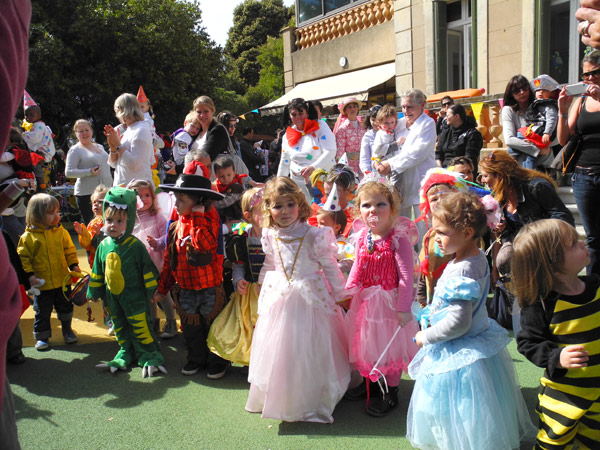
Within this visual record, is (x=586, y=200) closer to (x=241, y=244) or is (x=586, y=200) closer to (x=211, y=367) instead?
(x=241, y=244)

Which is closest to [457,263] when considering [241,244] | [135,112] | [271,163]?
[241,244]

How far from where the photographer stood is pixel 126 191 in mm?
4031

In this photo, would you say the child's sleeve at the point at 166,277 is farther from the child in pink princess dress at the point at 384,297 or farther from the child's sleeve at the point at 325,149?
the child's sleeve at the point at 325,149

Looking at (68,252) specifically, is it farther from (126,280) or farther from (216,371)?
(216,371)

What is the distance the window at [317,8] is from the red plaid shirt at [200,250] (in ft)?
44.0

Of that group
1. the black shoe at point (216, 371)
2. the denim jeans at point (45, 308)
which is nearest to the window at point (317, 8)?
the denim jeans at point (45, 308)

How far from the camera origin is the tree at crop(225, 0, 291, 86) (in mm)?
37562

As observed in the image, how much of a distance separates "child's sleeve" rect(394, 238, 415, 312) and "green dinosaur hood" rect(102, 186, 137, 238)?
2.19 m

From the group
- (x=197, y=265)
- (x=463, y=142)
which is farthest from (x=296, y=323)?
(x=463, y=142)

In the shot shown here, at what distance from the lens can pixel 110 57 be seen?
18578mm

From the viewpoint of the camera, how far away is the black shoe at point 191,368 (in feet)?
12.9

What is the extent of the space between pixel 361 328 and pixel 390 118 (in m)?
3.38

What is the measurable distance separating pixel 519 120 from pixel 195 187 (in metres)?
3.75

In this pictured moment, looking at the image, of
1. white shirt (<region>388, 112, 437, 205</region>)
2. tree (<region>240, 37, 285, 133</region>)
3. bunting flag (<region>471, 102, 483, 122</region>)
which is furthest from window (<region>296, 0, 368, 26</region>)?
white shirt (<region>388, 112, 437, 205</region>)
